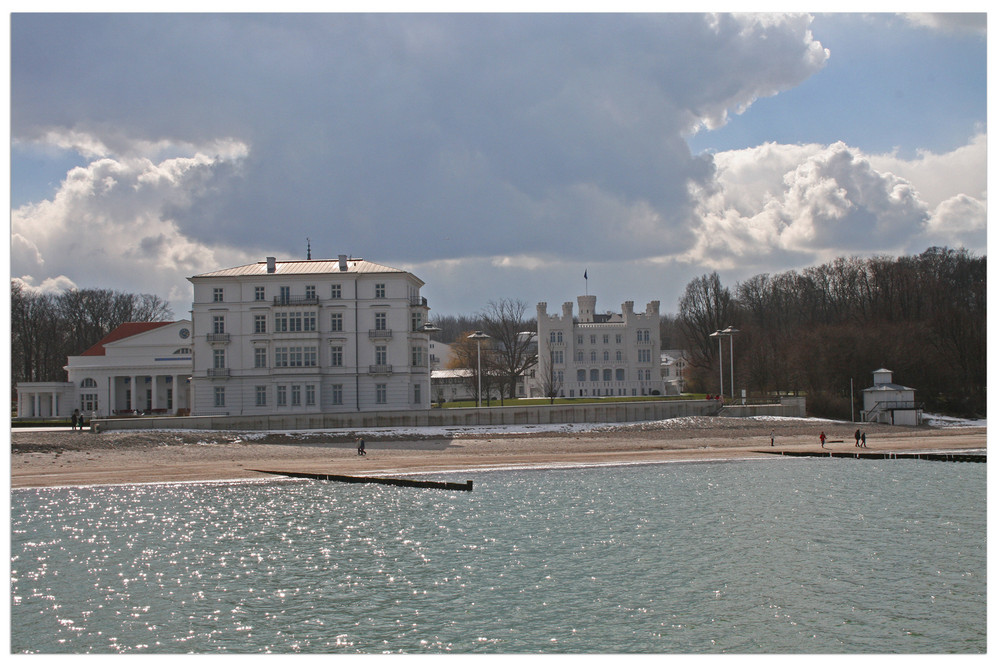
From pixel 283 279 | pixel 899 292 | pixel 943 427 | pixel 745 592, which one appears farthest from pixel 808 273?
pixel 745 592

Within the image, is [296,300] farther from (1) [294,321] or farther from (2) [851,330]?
(2) [851,330]

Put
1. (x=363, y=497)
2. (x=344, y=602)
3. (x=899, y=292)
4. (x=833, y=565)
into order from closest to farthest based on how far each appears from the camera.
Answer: (x=344, y=602)
(x=833, y=565)
(x=363, y=497)
(x=899, y=292)

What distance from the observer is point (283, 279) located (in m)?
58.1

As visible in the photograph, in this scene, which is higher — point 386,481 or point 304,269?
point 304,269

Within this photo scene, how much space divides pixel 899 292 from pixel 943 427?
26682 mm

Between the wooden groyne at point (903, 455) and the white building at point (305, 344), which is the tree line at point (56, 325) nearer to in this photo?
the white building at point (305, 344)

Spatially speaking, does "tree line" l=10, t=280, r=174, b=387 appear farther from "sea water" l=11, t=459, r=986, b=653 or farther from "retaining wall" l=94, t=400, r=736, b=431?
"sea water" l=11, t=459, r=986, b=653

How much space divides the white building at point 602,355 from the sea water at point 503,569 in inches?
2385

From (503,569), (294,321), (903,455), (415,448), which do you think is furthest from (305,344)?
(503,569)

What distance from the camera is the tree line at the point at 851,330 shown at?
67375 millimetres

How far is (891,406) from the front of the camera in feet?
196

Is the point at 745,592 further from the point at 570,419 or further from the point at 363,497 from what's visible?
the point at 570,419

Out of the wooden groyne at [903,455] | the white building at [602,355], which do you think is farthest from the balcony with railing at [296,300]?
the white building at [602,355]

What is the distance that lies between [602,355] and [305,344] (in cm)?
4216
